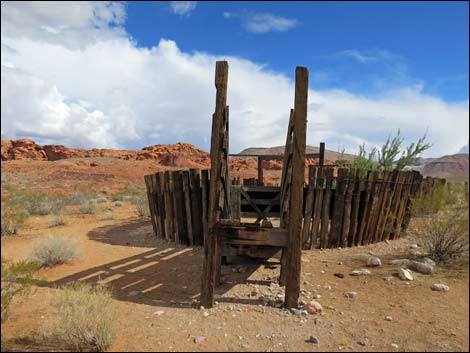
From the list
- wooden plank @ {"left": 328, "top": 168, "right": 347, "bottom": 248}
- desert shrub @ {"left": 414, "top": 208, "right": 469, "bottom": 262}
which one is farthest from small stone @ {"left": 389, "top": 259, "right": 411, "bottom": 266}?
wooden plank @ {"left": 328, "top": 168, "right": 347, "bottom": 248}

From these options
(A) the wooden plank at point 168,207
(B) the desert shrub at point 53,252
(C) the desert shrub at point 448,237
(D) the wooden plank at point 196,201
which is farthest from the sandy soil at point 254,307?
(A) the wooden plank at point 168,207

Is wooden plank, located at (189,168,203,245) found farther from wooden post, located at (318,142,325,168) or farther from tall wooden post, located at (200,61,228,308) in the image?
wooden post, located at (318,142,325,168)

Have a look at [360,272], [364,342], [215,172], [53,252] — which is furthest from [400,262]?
[53,252]

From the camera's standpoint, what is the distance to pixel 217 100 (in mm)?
4035

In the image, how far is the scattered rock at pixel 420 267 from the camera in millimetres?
4866

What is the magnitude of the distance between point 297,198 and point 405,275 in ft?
6.99

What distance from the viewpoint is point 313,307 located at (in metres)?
3.83

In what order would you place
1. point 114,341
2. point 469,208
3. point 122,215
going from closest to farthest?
point 114,341, point 469,208, point 122,215

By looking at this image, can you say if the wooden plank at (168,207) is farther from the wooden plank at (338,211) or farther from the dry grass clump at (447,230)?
the dry grass clump at (447,230)

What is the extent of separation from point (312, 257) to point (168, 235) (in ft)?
10.5

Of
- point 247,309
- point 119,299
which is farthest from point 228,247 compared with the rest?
point 119,299

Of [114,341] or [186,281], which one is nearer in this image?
[114,341]

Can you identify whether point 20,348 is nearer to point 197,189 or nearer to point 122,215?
point 197,189

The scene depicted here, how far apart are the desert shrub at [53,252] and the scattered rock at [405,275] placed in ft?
17.1
